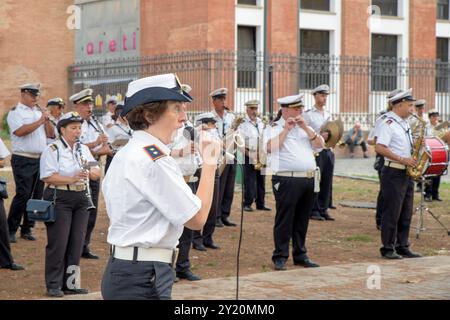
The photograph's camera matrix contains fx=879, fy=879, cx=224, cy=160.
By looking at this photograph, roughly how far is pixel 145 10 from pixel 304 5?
7.29 m

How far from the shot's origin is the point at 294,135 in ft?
35.9

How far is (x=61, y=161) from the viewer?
951 centimetres

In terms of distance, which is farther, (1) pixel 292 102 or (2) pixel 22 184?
(2) pixel 22 184

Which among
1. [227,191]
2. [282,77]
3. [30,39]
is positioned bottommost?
[227,191]

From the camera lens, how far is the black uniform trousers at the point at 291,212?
1076 cm

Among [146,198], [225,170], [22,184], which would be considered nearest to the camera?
[146,198]

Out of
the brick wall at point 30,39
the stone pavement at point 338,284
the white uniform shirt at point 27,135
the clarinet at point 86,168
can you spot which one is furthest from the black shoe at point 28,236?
the brick wall at point 30,39

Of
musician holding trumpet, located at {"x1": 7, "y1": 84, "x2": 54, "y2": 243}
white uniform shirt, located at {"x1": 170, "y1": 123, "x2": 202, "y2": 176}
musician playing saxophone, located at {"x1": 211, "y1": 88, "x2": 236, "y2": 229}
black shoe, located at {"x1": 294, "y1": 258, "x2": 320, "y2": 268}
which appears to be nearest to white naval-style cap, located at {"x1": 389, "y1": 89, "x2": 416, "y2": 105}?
black shoe, located at {"x1": 294, "y1": 258, "x2": 320, "y2": 268}

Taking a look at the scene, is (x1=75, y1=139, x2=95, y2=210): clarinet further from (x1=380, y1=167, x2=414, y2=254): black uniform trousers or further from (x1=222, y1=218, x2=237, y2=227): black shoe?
(x1=222, y1=218, x2=237, y2=227): black shoe

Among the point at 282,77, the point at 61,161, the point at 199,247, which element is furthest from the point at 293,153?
the point at 282,77

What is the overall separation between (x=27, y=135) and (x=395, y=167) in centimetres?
513

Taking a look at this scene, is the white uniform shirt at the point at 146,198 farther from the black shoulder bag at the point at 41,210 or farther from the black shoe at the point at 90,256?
the black shoe at the point at 90,256

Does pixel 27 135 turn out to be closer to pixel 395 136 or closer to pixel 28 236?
pixel 28 236
